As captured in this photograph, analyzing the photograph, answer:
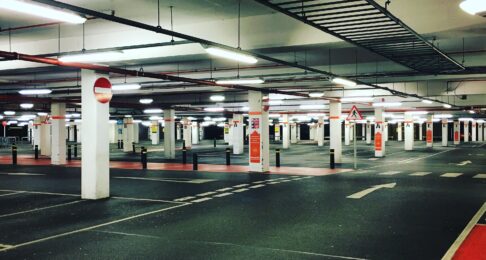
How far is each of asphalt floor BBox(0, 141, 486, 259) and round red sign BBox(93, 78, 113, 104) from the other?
123 inches

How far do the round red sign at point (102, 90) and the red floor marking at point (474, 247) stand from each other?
10.6 metres

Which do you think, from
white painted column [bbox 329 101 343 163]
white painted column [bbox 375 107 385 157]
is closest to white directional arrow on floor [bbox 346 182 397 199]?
white painted column [bbox 329 101 343 163]

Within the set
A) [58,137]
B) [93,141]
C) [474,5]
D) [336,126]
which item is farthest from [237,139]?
[474,5]

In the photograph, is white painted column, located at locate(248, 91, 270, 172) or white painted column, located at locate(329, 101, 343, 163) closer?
white painted column, located at locate(248, 91, 270, 172)

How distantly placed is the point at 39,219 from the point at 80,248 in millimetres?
3396

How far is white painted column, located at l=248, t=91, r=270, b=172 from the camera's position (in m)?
22.0

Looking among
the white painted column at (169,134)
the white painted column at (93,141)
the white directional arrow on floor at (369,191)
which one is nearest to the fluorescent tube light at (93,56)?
the white painted column at (93,141)

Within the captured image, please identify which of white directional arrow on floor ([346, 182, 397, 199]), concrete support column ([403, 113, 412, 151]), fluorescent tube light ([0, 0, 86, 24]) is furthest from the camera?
concrete support column ([403, 113, 412, 151])

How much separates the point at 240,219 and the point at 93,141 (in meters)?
6.16

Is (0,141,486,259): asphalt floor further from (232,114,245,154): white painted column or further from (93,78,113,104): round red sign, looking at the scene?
(232,114,245,154): white painted column

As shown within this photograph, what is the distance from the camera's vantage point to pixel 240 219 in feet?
33.2

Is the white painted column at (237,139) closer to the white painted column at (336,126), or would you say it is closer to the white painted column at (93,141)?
the white painted column at (336,126)

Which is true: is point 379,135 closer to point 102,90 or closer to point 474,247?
point 102,90

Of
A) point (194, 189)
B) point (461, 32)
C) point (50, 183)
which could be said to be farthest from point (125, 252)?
point (50, 183)
